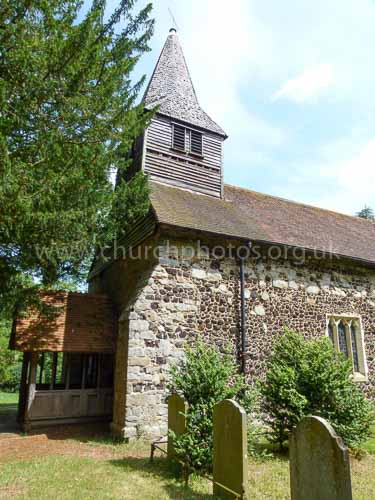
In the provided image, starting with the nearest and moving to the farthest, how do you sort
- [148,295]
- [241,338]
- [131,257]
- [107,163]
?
[107,163], [148,295], [241,338], [131,257]

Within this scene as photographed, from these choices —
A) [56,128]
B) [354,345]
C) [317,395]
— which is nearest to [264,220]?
[354,345]

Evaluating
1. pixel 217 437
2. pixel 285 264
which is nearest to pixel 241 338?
pixel 285 264

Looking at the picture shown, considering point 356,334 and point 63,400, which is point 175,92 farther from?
point 63,400

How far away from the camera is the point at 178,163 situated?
14.4 metres

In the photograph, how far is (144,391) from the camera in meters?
9.53

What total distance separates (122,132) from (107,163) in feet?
3.04

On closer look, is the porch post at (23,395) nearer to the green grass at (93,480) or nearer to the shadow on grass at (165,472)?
the green grass at (93,480)

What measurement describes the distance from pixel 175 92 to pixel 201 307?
10015 millimetres

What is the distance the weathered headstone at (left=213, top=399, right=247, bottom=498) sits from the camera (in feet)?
17.1

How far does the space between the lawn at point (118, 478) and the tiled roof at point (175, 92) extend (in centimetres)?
1207

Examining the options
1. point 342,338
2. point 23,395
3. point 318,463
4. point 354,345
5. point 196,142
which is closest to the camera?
point 318,463

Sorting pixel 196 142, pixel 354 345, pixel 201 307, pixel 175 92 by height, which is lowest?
pixel 354 345

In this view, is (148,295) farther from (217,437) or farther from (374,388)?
(374,388)

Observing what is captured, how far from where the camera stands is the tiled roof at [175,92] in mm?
15250
